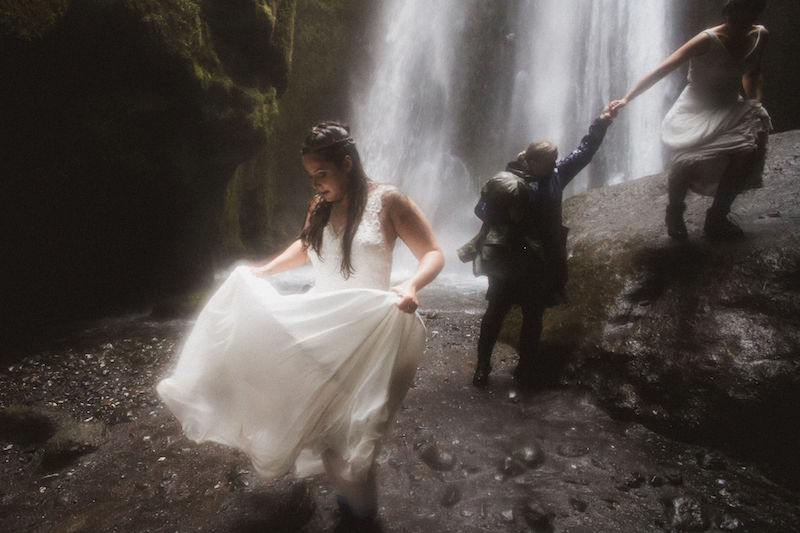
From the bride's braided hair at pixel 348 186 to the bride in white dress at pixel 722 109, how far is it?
8.33 feet

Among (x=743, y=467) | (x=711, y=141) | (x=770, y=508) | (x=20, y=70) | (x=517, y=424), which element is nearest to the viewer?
(x=770, y=508)

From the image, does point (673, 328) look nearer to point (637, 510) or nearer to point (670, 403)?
point (670, 403)

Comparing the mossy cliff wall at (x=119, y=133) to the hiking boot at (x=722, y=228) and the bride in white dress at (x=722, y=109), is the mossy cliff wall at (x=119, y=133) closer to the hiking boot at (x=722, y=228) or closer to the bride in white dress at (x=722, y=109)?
the bride in white dress at (x=722, y=109)

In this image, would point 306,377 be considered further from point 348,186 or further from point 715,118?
A: point 715,118

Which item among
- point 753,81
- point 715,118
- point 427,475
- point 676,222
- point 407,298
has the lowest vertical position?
point 427,475

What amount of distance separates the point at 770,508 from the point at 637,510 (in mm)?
744

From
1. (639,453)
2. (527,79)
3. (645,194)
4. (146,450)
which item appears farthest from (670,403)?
(527,79)

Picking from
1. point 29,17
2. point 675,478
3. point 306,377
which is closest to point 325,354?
point 306,377

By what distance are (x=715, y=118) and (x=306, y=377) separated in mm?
3586

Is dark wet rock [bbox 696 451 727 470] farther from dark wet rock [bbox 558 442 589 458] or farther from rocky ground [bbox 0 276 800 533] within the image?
dark wet rock [bbox 558 442 589 458]

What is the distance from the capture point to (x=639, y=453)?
9.57 feet

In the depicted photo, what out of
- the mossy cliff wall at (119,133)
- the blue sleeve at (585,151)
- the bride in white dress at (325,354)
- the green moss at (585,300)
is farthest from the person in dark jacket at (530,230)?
the mossy cliff wall at (119,133)

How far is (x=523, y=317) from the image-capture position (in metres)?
3.75

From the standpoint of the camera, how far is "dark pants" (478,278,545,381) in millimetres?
3613
